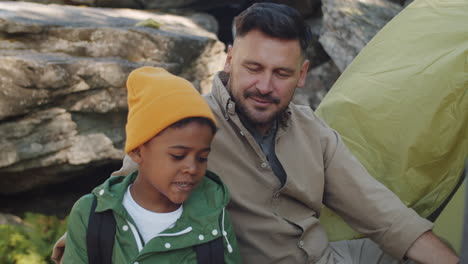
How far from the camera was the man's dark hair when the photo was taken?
89.6 inches

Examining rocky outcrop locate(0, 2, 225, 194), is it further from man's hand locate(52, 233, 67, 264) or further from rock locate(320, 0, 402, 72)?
man's hand locate(52, 233, 67, 264)

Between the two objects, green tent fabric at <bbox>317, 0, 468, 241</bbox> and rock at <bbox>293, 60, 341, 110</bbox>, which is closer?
green tent fabric at <bbox>317, 0, 468, 241</bbox>

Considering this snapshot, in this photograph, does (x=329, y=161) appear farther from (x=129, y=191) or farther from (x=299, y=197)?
(x=129, y=191)

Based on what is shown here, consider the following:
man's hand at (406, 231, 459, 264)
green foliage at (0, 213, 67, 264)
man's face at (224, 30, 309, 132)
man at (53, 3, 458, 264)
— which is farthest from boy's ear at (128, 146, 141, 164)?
green foliage at (0, 213, 67, 264)

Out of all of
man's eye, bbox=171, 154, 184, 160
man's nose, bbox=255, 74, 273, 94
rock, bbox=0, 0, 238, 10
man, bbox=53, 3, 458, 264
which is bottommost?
rock, bbox=0, 0, 238, 10

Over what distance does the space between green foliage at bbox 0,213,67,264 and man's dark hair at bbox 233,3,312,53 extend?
3123 millimetres

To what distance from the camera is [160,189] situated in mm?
1817

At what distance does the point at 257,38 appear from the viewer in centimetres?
229

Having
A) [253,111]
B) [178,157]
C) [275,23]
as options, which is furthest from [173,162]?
[275,23]

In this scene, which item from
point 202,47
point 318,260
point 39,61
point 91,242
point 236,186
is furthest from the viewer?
point 202,47

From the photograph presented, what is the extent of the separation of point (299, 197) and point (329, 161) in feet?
0.85

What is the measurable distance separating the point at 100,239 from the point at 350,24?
465 centimetres

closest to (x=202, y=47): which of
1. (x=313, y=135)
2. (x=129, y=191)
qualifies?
(x=313, y=135)

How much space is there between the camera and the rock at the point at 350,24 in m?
5.64
